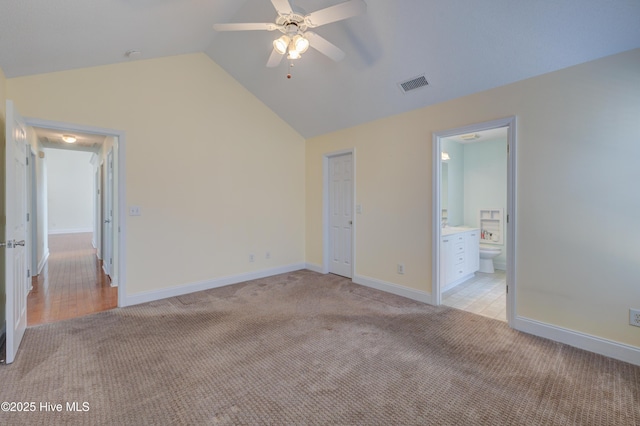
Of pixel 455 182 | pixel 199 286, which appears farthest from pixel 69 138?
pixel 455 182

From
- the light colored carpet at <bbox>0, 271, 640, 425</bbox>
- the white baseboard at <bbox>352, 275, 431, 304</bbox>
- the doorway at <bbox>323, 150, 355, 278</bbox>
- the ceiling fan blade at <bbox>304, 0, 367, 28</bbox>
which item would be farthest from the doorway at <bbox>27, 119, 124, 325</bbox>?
the white baseboard at <bbox>352, 275, 431, 304</bbox>

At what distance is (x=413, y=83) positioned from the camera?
10.6 ft

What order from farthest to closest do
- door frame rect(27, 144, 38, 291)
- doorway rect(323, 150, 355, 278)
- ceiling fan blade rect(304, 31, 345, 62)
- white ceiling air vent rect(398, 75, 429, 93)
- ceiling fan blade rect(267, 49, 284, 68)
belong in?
doorway rect(323, 150, 355, 278), door frame rect(27, 144, 38, 291), white ceiling air vent rect(398, 75, 429, 93), ceiling fan blade rect(267, 49, 284, 68), ceiling fan blade rect(304, 31, 345, 62)

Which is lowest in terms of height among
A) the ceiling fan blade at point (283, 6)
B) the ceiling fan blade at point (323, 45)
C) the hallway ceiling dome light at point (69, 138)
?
the hallway ceiling dome light at point (69, 138)

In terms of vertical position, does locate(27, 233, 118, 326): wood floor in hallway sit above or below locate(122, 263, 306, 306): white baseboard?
below

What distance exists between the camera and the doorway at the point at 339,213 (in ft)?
15.3

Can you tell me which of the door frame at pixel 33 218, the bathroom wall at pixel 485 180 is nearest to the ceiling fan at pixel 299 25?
the bathroom wall at pixel 485 180

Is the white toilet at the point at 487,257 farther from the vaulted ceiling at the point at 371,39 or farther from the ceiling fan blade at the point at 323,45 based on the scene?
the ceiling fan blade at the point at 323,45

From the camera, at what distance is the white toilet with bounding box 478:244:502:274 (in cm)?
489

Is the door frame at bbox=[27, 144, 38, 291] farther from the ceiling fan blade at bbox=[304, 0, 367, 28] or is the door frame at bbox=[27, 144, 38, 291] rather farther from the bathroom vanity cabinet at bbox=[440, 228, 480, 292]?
the bathroom vanity cabinet at bbox=[440, 228, 480, 292]

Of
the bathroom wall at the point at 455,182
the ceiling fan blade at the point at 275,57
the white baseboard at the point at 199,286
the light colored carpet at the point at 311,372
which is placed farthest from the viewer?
the bathroom wall at the point at 455,182

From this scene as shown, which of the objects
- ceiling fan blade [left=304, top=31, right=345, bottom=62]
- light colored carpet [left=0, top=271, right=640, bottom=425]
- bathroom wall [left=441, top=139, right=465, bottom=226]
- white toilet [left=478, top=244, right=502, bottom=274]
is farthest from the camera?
bathroom wall [left=441, top=139, right=465, bottom=226]

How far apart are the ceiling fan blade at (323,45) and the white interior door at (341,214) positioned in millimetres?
2131

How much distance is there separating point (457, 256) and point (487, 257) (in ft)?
4.07
